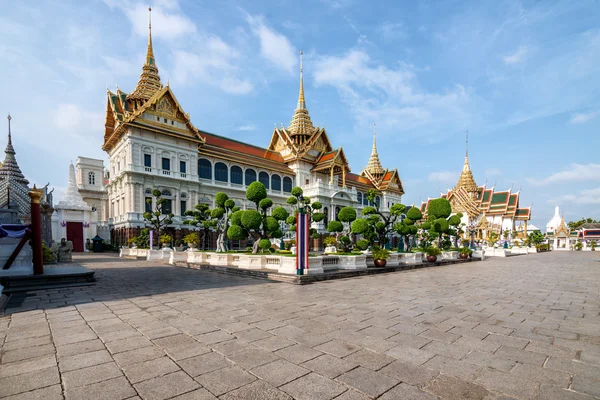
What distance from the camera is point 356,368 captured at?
3.59 meters

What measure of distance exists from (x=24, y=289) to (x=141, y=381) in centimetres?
844

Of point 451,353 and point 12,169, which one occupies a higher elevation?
point 12,169

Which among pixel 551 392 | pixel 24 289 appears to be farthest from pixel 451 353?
pixel 24 289

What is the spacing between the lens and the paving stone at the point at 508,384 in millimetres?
3074

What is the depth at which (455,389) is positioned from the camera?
3.13 meters

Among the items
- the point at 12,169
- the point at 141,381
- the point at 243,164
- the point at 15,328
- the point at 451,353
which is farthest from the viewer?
the point at 243,164

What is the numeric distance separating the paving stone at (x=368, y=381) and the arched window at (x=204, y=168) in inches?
1273

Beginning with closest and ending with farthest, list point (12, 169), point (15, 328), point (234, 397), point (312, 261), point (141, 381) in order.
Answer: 1. point (234, 397)
2. point (141, 381)
3. point (15, 328)
4. point (312, 261)
5. point (12, 169)

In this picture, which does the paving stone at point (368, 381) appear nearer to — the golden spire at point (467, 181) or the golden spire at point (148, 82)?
the golden spire at point (148, 82)

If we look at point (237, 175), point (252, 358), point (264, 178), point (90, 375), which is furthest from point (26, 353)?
point (264, 178)

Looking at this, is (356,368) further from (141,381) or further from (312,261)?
(312,261)

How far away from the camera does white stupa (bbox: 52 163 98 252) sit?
32.2 metres

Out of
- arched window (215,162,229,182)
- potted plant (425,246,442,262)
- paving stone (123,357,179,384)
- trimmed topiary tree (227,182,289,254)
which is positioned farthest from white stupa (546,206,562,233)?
paving stone (123,357,179,384)

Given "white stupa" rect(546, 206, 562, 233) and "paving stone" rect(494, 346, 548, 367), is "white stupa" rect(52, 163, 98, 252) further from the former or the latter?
"white stupa" rect(546, 206, 562, 233)
